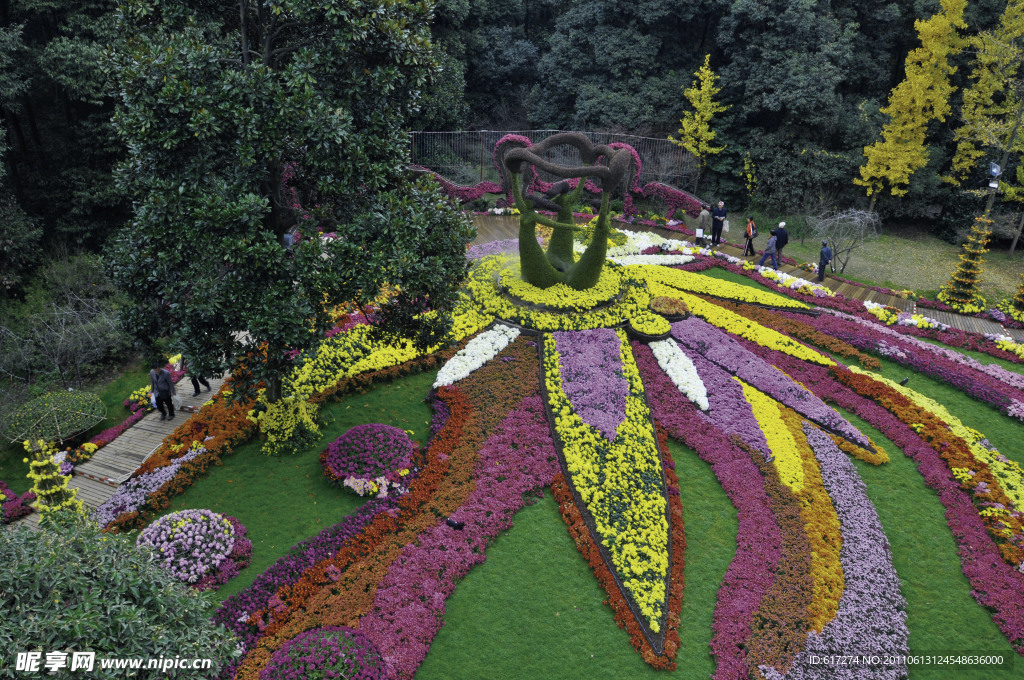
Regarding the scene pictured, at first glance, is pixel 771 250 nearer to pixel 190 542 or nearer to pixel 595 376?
pixel 595 376

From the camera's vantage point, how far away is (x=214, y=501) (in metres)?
10.8

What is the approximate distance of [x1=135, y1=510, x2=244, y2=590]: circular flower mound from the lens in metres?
9.09

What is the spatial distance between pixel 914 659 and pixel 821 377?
737 cm

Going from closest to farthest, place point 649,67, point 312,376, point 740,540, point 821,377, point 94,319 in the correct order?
1. point 740,540
2. point 312,376
3. point 821,377
4. point 94,319
5. point 649,67

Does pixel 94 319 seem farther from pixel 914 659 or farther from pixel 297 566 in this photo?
pixel 914 659

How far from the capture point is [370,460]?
11.1 metres

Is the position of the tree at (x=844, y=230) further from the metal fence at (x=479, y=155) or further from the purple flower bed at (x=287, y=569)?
the purple flower bed at (x=287, y=569)

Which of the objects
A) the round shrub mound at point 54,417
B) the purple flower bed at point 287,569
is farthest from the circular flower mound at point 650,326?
the round shrub mound at point 54,417

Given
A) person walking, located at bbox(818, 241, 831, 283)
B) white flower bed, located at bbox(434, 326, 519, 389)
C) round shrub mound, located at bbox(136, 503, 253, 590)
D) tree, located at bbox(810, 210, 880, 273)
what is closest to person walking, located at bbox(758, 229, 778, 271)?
person walking, located at bbox(818, 241, 831, 283)

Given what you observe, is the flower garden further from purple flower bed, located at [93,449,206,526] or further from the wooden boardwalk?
the wooden boardwalk

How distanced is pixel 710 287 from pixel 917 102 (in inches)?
651

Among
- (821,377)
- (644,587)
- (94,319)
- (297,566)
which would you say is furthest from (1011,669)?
(94,319)

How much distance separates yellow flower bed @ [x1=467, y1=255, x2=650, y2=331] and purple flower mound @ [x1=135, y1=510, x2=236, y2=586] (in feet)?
27.6

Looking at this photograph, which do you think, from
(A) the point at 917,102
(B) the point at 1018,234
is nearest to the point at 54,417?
(A) the point at 917,102
